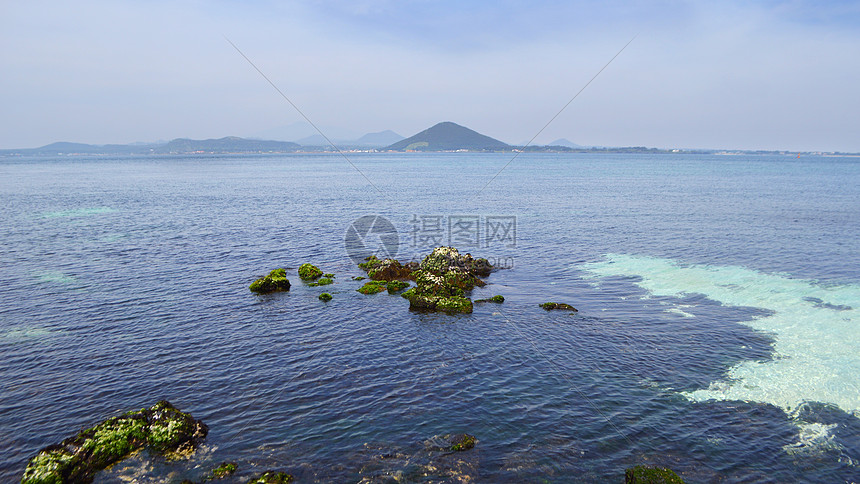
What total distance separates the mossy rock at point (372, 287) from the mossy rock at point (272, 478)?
984 inches

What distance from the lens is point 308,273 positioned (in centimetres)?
4769

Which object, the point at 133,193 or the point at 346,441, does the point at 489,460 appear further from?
the point at 133,193

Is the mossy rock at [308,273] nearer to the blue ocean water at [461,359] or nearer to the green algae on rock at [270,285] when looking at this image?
the blue ocean water at [461,359]

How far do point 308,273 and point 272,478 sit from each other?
30379 millimetres

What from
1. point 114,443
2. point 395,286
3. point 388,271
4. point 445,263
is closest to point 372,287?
point 395,286

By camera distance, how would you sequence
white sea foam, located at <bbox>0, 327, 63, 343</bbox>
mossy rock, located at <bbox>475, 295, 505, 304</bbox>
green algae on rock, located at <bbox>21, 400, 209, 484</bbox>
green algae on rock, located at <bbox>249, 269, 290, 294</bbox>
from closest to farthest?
green algae on rock, located at <bbox>21, 400, 209, 484</bbox> → white sea foam, located at <bbox>0, 327, 63, 343</bbox> → mossy rock, located at <bbox>475, 295, 505, 304</bbox> → green algae on rock, located at <bbox>249, 269, 290, 294</bbox>

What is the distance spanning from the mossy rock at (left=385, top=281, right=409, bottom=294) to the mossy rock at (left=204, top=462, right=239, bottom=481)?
25.7 metres

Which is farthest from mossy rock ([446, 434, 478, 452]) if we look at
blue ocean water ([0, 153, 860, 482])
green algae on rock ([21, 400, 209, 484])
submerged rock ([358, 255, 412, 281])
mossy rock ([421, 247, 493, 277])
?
submerged rock ([358, 255, 412, 281])

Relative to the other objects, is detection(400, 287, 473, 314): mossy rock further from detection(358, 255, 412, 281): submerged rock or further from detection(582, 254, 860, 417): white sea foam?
detection(582, 254, 860, 417): white sea foam

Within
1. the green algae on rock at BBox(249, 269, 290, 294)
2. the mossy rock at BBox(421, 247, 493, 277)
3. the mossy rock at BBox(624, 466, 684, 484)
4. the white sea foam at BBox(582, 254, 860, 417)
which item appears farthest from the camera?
the mossy rock at BBox(421, 247, 493, 277)

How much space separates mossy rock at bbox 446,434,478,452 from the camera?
21.0 meters

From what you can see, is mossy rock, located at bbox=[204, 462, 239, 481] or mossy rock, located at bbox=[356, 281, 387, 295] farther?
mossy rock, located at bbox=[356, 281, 387, 295]

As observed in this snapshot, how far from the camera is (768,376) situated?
90.7 ft

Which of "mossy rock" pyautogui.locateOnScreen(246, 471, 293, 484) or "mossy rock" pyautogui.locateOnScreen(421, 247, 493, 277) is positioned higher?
"mossy rock" pyautogui.locateOnScreen(421, 247, 493, 277)
